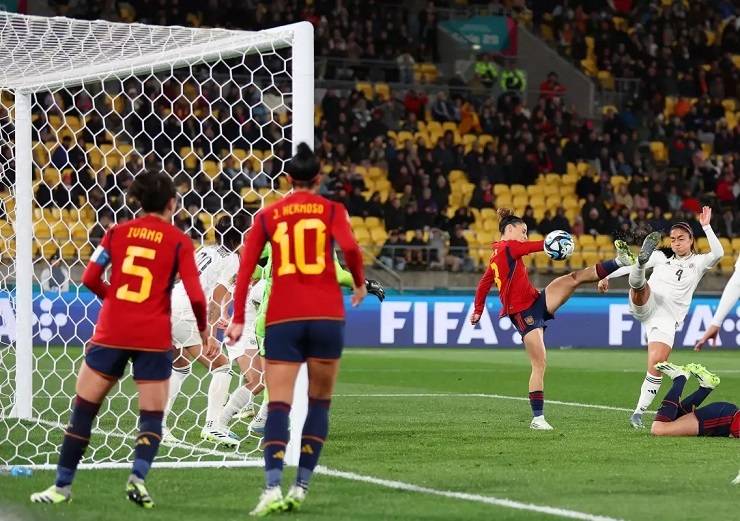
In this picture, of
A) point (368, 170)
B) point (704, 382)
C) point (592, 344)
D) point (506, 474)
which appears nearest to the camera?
point (506, 474)

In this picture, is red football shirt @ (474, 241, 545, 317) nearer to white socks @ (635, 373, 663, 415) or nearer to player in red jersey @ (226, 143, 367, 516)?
white socks @ (635, 373, 663, 415)

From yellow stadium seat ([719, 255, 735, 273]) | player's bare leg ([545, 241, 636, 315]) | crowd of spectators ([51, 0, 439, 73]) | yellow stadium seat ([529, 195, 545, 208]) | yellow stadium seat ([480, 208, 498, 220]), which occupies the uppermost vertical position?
crowd of spectators ([51, 0, 439, 73])

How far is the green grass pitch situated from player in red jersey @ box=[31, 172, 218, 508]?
0.30 metres

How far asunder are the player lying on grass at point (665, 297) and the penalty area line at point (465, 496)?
4.11 m

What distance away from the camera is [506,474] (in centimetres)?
859

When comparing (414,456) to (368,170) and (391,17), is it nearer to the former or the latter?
(368,170)

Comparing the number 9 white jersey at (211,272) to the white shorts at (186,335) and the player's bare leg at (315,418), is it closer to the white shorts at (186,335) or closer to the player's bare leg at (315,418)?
the white shorts at (186,335)

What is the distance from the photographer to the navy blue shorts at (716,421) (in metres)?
11.1

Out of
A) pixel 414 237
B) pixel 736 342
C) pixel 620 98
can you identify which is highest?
pixel 620 98

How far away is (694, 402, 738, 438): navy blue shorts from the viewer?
11.1 metres

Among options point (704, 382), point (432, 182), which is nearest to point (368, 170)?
point (432, 182)

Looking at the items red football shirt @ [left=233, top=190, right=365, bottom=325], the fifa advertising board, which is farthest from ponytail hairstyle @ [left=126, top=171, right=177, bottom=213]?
the fifa advertising board

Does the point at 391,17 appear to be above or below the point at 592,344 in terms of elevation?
above

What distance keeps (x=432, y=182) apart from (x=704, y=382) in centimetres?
1596
